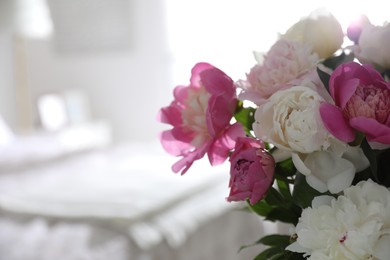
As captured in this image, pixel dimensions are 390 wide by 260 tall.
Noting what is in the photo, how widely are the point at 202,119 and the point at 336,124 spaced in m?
0.16

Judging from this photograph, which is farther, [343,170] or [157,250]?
[157,250]

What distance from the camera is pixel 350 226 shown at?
1.45ft

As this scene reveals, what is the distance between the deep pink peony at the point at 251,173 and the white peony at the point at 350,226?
4 centimetres

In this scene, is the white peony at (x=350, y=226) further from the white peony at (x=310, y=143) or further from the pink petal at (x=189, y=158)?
the pink petal at (x=189, y=158)

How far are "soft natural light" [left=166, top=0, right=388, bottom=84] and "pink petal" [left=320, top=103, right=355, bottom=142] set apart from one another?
282cm

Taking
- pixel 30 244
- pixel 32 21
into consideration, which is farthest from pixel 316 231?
pixel 32 21

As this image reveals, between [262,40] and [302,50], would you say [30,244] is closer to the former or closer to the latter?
[302,50]

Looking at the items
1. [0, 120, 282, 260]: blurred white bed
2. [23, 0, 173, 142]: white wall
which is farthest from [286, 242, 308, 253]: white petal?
[23, 0, 173, 142]: white wall

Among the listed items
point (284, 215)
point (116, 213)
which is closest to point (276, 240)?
point (284, 215)

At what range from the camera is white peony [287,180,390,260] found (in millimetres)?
434

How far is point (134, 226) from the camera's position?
62.7 inches

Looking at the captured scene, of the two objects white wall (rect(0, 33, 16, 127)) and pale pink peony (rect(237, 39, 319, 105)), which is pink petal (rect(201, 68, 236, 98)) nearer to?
A: pale pink peony (rect(237, 39, 319, 105))

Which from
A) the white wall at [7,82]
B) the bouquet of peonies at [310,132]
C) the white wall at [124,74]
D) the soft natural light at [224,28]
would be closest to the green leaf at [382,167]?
the bouquet of peonies at [310,132]

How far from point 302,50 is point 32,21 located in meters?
3.36
